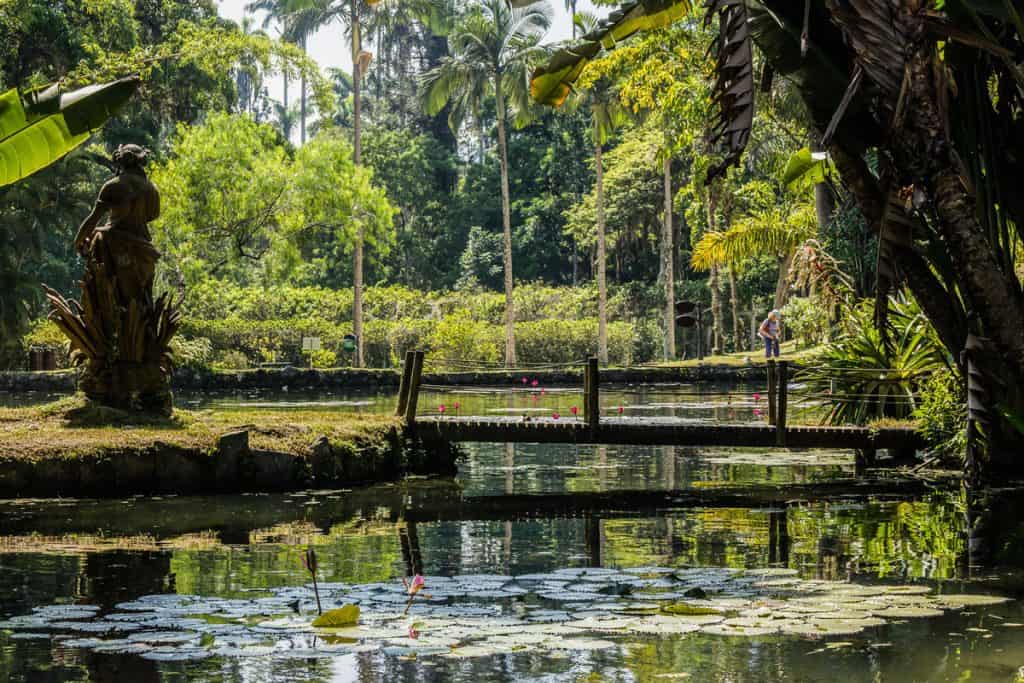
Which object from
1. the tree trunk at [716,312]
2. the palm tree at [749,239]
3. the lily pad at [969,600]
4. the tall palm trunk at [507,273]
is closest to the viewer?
the lily pad at [969,600]

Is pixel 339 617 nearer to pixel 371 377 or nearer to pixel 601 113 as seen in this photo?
pixel 371 377

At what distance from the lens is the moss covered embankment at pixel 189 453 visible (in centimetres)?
1191

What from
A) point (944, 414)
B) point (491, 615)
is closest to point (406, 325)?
point (944, 414)

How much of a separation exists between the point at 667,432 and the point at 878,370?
265cm

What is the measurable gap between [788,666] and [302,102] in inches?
3744

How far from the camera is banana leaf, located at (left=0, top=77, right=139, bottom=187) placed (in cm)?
660

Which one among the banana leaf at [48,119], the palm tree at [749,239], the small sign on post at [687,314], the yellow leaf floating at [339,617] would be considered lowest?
the yellow leaf floating at [339,617]

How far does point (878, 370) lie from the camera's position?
15.2 meters

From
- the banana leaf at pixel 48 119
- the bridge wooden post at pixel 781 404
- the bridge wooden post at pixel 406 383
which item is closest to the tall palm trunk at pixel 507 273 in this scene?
the bridge wooden post at pixel 406 383

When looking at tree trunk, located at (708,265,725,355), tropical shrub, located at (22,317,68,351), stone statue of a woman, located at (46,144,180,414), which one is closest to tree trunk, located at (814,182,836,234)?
tree trunk, located at (708,265,725,355)

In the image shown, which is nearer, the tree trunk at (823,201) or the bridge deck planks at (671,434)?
the bridge deck planks at (671,434)

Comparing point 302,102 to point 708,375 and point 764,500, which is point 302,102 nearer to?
point 708,375

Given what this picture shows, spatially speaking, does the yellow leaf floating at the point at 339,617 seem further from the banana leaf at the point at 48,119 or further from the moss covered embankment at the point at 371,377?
the moss covered embankment at the point at 371,377

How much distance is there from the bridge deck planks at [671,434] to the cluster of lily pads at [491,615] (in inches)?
244
